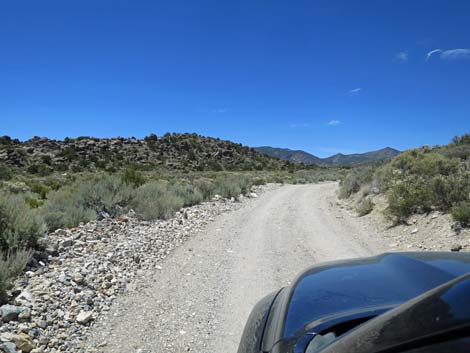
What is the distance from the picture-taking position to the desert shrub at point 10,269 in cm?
479

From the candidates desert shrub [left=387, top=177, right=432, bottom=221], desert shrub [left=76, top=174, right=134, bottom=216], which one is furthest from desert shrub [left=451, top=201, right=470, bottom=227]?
desert shrub [left=76, top=174, right=134, bottom=216]

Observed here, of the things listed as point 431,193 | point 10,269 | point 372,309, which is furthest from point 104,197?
point 372,309

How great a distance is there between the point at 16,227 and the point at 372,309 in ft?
21.9

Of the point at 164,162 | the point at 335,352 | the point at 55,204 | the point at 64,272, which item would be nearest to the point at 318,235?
the point at 64,272

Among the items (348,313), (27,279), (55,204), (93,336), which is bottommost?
(93,336)

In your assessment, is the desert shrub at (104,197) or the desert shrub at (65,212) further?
the desert shrub at (104,197)

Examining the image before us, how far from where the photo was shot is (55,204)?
33.2 feet

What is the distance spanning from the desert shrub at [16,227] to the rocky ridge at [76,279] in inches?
10.6

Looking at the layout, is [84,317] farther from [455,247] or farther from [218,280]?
[455,247]

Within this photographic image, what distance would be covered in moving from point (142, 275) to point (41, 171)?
36.2m

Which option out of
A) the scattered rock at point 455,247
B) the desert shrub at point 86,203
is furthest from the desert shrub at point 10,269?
the scattered rock at point 455,247

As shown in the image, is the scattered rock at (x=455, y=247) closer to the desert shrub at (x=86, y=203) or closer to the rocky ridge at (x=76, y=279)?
the rocky ridge at (x=76, y=279)

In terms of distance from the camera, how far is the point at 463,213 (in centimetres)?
810

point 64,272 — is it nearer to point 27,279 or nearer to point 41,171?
point 27,279
